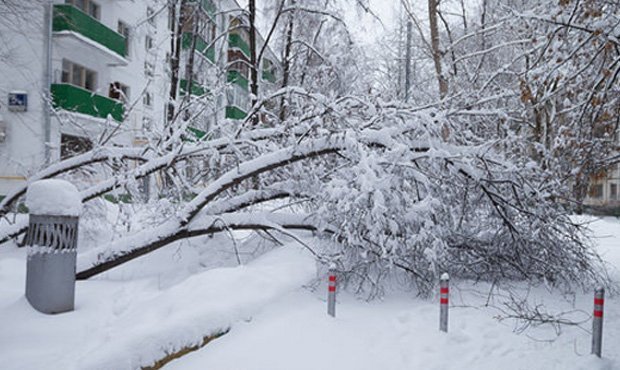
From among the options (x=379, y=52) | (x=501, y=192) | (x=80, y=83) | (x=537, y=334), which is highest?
(x=379, y=52)

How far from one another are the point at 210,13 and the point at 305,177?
7.69 meters

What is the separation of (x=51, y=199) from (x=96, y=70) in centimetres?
1801

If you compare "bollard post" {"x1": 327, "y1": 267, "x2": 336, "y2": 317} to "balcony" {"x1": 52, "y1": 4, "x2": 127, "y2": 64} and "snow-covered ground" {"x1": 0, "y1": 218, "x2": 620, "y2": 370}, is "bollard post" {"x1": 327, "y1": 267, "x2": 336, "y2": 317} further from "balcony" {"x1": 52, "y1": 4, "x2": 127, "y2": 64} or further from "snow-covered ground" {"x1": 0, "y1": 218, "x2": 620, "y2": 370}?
"balcony" {"x1": 52, "y1": 4, "x2": 127, "y2": 64}

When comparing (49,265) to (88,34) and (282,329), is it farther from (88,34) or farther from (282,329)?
(88,34)

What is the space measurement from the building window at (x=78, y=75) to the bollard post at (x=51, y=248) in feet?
52.0

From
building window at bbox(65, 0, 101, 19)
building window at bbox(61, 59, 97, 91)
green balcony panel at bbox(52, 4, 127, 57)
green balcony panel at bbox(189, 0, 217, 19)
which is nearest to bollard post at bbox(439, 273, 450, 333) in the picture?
green balcony panel at bbox(189, 0, 217, 19)

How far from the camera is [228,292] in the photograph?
21.3 ft

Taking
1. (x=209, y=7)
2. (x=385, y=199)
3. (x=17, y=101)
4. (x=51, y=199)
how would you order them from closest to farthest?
(x=51, y=199)
(x=385, y=199)
(x=209, y=7)
(x=17, y=101)

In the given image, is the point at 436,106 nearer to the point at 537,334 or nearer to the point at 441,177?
the point at 441,177

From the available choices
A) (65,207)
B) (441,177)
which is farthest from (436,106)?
(65,207)

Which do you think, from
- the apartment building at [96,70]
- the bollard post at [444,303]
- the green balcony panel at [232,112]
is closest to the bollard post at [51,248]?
the apartment building at [96,70]

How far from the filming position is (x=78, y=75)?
859 inches

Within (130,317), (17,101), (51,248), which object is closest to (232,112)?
(17,101)

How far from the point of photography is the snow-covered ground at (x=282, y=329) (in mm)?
5219
